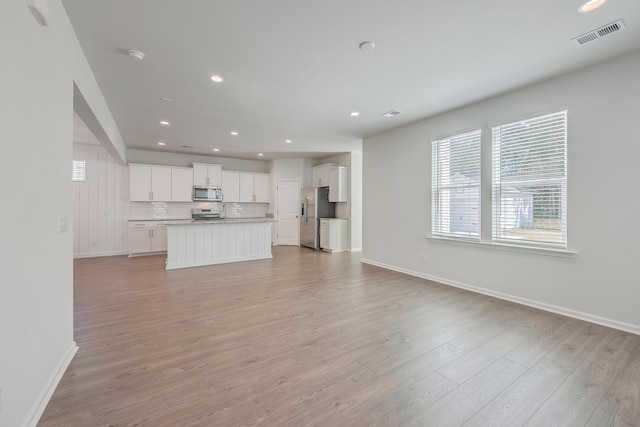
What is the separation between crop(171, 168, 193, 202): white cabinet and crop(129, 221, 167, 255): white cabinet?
91 cm

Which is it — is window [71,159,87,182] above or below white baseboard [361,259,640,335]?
above

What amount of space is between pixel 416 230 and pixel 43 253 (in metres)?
4.74

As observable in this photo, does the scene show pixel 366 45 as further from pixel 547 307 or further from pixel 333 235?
pixel 333 235

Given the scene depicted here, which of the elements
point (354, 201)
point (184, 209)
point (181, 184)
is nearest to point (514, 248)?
point (354, 201)

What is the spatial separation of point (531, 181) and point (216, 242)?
5.71 m

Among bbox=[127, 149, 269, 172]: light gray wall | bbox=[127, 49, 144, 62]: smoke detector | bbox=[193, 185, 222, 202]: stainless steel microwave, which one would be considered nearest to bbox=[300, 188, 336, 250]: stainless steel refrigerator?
bbox=[127, 149, 269, 172]: light gray wall

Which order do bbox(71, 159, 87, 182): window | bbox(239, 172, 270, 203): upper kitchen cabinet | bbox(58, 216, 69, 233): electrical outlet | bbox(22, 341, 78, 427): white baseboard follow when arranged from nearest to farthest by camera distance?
1. bbox(22, 341, 78, 427): white baseboard
2. bbox(58, 216, 69, 233): electrical outlet
3. bbox(71, 159, 87, 182): window
4. bbox(239, 172, 270, 203): upper kitchen cabinet

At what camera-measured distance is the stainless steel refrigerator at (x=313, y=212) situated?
7.97 meters

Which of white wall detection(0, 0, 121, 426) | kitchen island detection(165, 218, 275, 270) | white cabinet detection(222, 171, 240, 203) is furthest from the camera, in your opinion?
white cabinet detection(222, 171, 240, 203)

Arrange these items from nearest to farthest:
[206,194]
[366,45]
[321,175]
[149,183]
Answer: [366,45]
[149,183]
[206,194]
[321,175]

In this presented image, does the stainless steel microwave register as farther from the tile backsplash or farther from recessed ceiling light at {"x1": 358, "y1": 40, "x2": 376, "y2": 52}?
recessed ceiling light at {"x1": 358, "y1": 40, "x2": 376, "y2": 52}

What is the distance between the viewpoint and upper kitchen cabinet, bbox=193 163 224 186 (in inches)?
309

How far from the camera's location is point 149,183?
7.20m

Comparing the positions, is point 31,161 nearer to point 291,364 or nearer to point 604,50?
point 291,364
